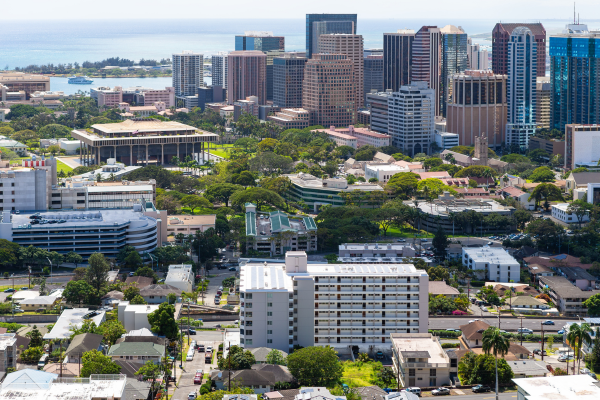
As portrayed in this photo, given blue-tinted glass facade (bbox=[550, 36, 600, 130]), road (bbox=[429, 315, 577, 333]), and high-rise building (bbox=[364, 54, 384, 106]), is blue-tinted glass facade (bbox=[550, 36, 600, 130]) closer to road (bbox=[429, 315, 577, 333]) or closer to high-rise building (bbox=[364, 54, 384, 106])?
high-rise building (bbox=[364, 54, 384, 106])

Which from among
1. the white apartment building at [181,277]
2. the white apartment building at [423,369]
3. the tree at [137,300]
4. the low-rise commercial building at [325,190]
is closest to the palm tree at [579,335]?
the white apartment building at [423,369]

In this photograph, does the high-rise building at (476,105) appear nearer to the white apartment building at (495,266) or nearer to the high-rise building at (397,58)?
the high-rise building at (397,58)

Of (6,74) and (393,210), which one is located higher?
(6,74)

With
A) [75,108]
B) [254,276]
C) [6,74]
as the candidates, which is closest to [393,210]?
[254,276]

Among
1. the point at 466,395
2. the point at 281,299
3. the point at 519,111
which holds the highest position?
the point at 519,111

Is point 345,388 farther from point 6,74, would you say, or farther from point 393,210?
point 6,74

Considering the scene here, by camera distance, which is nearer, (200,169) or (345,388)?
(345,388)
